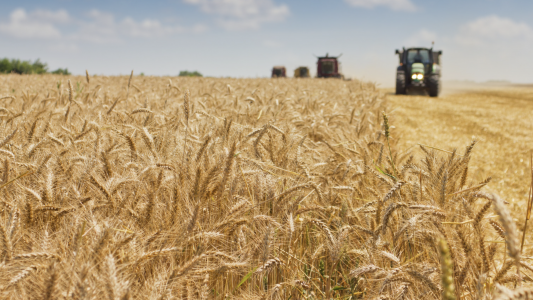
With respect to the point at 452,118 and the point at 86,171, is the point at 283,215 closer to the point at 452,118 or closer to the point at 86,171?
the point at 86,171

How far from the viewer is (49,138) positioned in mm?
1905

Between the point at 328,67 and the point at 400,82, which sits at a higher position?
the point at 328,67

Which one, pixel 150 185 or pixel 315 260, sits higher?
pixel 150 185

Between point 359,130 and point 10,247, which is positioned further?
point 359,130

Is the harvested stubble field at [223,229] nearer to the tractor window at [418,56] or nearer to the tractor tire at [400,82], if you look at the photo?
the tractor tire at [400,82]

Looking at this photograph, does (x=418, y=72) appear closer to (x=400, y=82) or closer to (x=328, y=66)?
(x=400, y=82)

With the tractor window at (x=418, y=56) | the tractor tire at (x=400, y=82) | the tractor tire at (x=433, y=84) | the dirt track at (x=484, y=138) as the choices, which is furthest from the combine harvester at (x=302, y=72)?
the dirt track at (x=484, y=138)

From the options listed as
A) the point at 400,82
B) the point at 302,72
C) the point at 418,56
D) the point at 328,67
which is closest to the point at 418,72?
the point at 400,82

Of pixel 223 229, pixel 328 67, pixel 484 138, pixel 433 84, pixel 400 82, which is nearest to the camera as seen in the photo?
pixel 223 229

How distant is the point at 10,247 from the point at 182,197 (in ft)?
1.94

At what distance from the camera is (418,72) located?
14828 millimetres

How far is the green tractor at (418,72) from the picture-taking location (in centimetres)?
1486

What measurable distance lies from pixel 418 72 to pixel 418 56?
161 centimetres

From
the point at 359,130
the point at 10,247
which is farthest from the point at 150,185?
the point at 359,130
